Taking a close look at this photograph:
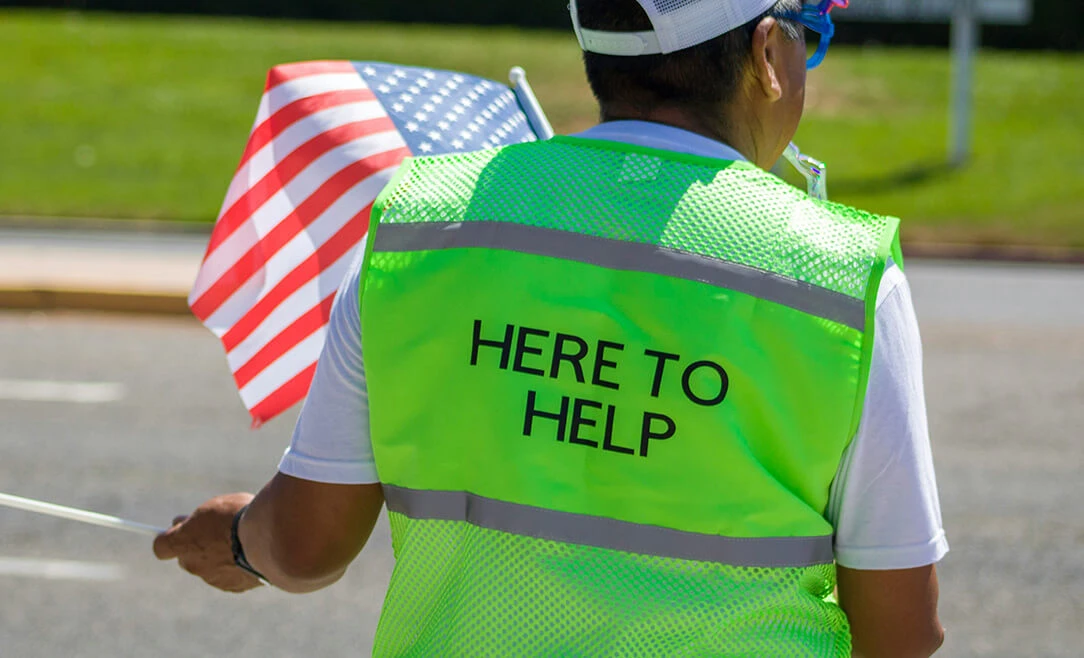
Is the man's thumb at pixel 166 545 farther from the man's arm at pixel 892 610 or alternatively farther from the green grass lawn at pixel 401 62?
the green grass lawn at pixel 401 62

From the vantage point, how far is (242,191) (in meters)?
2.85

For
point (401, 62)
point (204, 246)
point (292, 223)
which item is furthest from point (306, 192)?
point (401, 62)

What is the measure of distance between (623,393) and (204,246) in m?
11.5

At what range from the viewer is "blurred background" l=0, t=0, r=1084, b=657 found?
5223 millimetres

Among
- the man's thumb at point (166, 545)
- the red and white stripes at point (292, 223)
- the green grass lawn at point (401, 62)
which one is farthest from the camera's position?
the green grass lawn at point (401, 62)

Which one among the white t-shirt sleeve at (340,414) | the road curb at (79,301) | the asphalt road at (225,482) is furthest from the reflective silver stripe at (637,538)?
the road curb at (79,301)

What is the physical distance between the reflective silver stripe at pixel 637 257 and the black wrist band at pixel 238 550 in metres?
0.58

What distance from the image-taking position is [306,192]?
276cm

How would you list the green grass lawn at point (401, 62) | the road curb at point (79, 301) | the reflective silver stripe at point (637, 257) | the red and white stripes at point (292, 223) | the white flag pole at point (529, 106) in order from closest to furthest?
1. the reflective silver stripe at point (637, 257)
2. the white flag pole at point (529, 106)
3. the red and white stripes at point (292, 223)
4. the road curb at point (79, 301)
5. the green grass lawn at point (401, 62)

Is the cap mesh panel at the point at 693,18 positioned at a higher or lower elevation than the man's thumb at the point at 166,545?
higher

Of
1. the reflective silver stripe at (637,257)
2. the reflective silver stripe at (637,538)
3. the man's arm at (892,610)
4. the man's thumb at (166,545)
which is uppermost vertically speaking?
the reflective silver stripe at (637,257)

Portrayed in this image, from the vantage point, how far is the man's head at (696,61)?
5.17 feet

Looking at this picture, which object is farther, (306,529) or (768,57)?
(306,529)

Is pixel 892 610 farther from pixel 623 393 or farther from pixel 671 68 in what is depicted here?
pixel 671 68
